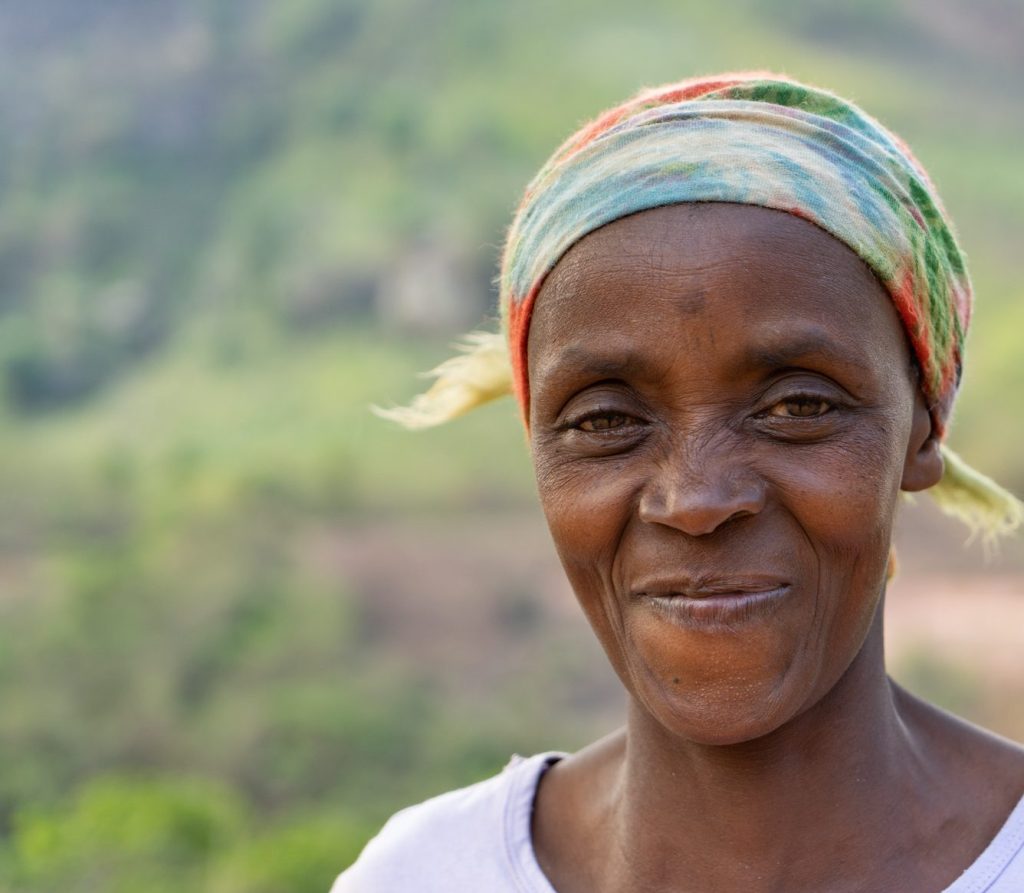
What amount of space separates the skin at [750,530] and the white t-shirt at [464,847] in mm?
188

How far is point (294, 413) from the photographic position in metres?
19.3

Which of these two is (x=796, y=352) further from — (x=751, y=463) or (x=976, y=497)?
(x=976, y=497)

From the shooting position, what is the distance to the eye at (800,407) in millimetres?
1803

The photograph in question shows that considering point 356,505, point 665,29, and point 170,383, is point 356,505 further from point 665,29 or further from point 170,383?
point 665,29

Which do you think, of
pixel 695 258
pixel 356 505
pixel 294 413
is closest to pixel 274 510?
pixel 356 505

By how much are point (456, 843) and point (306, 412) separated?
56.9ft

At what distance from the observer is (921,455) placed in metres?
2.02

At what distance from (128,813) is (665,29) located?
21.1 m

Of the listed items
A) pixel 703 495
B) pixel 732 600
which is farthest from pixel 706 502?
pixel 732 600

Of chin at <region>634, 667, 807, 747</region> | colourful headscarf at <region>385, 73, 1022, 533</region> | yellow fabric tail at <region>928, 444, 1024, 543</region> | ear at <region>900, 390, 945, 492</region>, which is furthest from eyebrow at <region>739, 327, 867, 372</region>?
yellow fabric tail at <region>928, 444, 1024, 543</region>

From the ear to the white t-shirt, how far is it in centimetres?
69

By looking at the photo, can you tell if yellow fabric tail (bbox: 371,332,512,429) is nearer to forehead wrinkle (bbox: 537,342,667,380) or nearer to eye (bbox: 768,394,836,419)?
forehead wrinkle (bbox: 537,342,667,380)

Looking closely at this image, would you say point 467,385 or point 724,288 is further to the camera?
point 467,385

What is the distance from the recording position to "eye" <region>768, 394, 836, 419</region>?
1.80m
